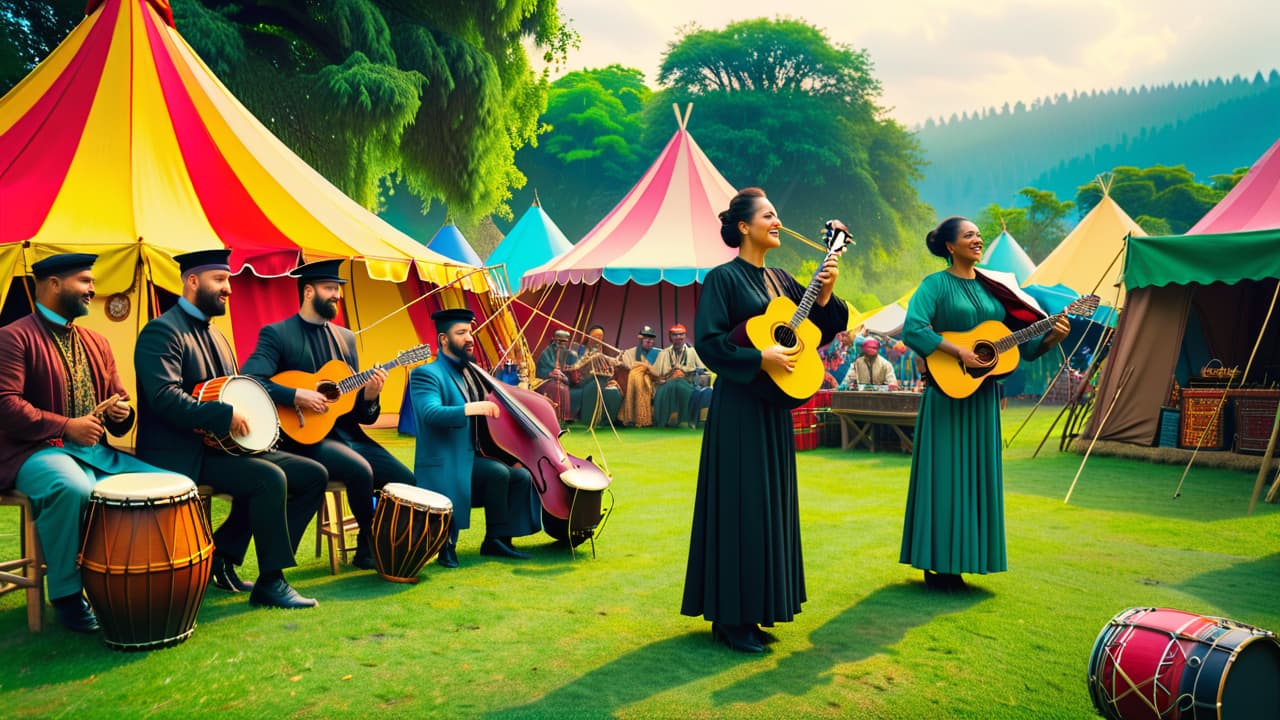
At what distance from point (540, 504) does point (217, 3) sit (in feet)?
40.3

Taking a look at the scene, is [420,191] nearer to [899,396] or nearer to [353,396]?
[899,396]

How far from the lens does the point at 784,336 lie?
409cm

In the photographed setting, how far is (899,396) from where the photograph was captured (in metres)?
11.1

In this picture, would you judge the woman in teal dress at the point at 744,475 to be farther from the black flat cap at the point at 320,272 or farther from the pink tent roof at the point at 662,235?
the pink tent roof at the point at 662,235

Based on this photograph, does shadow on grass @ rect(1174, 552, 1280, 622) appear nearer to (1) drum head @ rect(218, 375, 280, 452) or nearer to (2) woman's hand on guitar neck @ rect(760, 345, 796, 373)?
(2) woman's hand on guitar neck @ rect(760, 345, 796, 373)

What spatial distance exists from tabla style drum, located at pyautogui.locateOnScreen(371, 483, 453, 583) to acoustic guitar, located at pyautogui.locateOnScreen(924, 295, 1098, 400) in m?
2.83

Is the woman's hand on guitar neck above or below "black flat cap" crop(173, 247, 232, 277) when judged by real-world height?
below

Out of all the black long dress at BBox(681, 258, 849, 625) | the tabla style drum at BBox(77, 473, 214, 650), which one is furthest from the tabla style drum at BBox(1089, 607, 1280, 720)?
the tabla style drum at BBox(77, 473, 214, 650)

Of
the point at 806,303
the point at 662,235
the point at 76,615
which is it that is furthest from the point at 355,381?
the point at 662,235

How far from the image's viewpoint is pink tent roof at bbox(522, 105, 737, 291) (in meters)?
15.2

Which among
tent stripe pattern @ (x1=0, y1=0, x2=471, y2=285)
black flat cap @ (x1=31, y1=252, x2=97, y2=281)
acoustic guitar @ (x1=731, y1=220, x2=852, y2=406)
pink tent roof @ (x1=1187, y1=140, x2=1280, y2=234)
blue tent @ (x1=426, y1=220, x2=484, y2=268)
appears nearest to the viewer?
acoustic guitar @ (x1=731, y1=220, x2=852, y2=406)

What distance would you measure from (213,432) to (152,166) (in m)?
5.27

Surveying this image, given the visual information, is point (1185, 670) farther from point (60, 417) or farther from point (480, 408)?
point (60, 417)

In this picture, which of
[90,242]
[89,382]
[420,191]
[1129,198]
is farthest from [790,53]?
[89,382]
